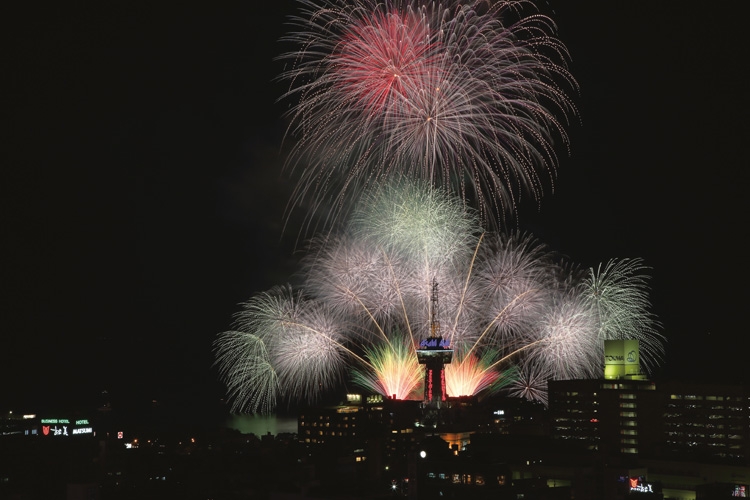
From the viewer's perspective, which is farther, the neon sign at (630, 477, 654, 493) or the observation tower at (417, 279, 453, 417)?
the observation tower at (417, 279, 453, 417)

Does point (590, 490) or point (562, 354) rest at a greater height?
point (562, 354)

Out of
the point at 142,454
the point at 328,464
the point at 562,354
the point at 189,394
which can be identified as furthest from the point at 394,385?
the point at 189,394

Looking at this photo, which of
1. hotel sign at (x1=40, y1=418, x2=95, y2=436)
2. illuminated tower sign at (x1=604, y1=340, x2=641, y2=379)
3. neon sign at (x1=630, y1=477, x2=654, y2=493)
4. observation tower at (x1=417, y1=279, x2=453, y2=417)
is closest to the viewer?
neon sign at (x1=630, y1=477, x2=654, y2=493)

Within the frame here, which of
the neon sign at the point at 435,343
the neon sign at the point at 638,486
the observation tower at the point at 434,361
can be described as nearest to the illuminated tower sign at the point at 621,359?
the observation tower at the point at 434,361

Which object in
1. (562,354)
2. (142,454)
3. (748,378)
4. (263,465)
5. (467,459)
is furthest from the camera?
(748,378)

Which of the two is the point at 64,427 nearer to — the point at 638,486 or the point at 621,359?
the point at 638,486

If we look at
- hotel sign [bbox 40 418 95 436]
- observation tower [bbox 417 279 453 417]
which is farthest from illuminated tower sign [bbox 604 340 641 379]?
hotel sign [bbox 40 418 95 436]

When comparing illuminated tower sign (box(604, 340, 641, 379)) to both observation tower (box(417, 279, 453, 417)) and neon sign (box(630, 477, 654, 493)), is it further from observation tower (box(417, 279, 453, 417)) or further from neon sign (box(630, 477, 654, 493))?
neon sign (box(630, 477, 654, 493))

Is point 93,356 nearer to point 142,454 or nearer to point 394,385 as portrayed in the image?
point 142,454

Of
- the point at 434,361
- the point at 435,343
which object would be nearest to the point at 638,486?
the point at 435,343
